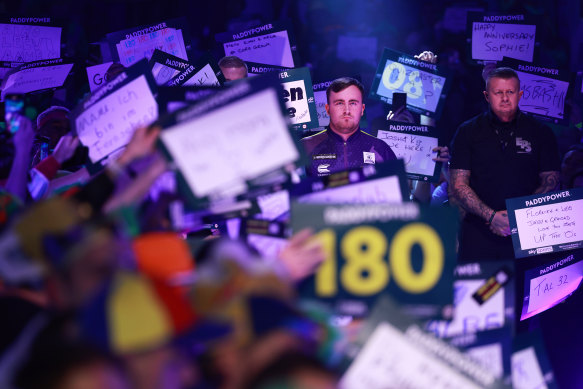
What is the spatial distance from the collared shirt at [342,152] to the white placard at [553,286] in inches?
56.2

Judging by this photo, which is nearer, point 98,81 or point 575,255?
point 575,255

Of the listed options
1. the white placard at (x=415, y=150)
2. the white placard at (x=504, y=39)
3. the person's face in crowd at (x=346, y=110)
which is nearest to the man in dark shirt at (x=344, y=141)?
the person's face in crowd at (x=346, y=110)

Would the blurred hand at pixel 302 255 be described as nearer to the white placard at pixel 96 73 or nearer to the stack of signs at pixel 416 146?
the stack of signs at pixel 416 146

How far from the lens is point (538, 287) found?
4.62 m

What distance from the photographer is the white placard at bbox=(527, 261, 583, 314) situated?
4613mm

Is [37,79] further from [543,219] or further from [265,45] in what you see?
[543,219]

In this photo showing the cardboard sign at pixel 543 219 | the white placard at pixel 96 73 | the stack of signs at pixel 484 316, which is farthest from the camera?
the white placard at pixel 96 73

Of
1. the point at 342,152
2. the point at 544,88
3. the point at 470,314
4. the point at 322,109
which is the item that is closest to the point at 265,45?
the point at 322,109

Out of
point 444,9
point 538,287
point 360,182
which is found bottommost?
point 538,287

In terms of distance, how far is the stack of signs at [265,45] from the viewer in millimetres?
6477

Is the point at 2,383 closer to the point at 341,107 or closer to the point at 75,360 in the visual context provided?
the point at 75,360

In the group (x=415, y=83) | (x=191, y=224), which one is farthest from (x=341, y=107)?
(x=191, y=224)

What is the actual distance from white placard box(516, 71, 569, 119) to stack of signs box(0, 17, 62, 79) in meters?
4.89

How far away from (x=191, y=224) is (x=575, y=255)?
3424 mm
